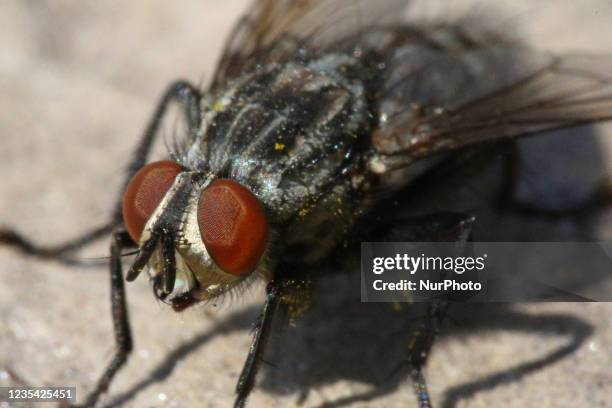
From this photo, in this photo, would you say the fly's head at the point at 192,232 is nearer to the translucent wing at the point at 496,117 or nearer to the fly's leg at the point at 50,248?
the translucent wing at the point at 496,117

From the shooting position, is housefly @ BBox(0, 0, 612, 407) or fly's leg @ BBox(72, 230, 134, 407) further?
fly's leg @ BBox(72, 230, 134, 407)

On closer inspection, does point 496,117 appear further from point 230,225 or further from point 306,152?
point 230,225

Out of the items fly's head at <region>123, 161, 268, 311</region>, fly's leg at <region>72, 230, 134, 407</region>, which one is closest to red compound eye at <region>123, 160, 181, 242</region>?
fly's head at <region>123, 161, 268, 311</region>

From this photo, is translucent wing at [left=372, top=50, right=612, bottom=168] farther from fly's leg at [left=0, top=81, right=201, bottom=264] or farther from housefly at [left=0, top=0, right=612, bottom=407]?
fly's leg at [left=0, top=81, right=201, bottom=264]

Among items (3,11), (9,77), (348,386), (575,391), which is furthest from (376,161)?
(3,11)

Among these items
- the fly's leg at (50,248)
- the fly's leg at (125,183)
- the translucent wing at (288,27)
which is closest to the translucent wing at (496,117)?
the translucent wing at (288,27)

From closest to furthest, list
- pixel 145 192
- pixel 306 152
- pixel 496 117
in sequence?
1. pixel 145 192
2. pixel 306 152
3. pixel 496 117

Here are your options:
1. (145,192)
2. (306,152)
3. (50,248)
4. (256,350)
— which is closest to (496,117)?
(306,152)

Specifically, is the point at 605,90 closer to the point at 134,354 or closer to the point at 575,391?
the point at 575,391
